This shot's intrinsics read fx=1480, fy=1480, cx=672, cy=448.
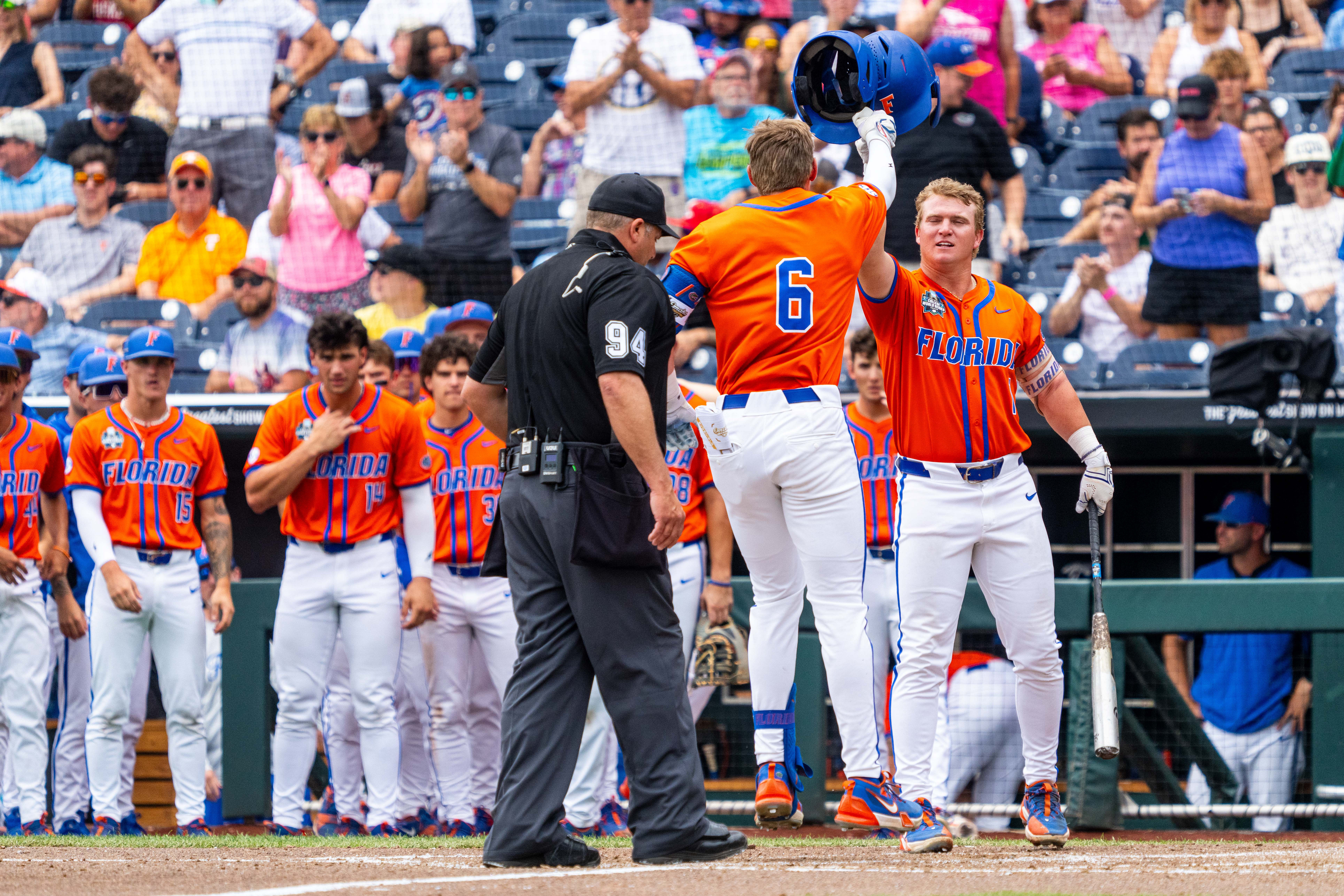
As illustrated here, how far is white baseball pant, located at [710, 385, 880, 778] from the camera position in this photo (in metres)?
4.02

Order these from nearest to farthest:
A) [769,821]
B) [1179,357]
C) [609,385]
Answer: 1. [609,385]
2. [769,821]
3. [1179,357]

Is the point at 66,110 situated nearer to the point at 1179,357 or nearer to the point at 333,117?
the point at 333,117

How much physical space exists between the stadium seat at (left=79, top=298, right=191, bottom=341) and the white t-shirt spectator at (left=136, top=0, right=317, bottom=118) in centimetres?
147

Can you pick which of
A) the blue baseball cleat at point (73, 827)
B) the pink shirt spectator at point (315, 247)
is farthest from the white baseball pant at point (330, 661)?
the pink shirt spectator at point (315, 247)

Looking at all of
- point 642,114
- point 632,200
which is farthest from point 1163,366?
point 632,200

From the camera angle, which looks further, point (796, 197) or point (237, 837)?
point (237, 837)

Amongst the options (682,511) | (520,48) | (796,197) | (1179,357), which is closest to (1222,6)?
(1179,357)

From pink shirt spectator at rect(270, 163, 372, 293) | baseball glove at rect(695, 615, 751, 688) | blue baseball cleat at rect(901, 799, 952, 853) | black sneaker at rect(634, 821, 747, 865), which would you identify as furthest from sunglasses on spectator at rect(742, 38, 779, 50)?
black sneaker at rect(634, 821, 747, 865)

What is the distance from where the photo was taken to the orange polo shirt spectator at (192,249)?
9.16 m

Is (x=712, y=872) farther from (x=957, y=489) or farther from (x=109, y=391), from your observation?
(x=109, y=391)

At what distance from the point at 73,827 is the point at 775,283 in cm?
424

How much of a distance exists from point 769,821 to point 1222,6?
7.58 m

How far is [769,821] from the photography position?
4.03 m

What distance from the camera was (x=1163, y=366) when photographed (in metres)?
7.95
